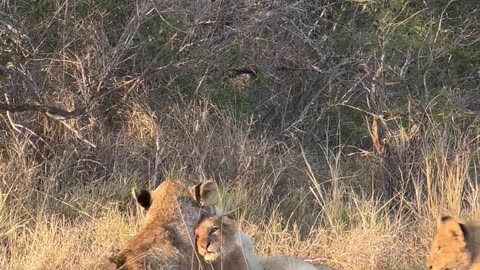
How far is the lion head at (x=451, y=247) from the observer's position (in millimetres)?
4246

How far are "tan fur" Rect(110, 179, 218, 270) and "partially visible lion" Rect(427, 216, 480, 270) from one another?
113 centimetres

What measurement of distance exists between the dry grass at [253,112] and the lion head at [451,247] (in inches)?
78.2

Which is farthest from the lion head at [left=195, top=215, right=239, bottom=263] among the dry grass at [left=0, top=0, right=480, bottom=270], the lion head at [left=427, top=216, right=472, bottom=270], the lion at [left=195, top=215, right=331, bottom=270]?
the dry grass at [left=0, top=0, right=480, bottom=270]

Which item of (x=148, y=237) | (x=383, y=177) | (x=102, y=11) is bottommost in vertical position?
(x=383, y=177)

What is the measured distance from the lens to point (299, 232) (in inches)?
279

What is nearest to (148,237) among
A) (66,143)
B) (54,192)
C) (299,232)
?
(299,232)

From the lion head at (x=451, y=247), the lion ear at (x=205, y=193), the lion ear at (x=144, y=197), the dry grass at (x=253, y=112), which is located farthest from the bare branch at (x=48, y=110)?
the lion head at (x=451, y=247)

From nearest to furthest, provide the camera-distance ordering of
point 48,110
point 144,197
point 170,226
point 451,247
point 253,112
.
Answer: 1. point 170,226
2. point 144,197
3. point 451,247
4. point 48,110
5. point 253,112

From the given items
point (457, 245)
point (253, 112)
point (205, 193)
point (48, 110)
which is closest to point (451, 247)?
point (457, 245)

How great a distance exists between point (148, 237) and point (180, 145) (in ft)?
14.8

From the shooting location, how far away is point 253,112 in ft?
30.9

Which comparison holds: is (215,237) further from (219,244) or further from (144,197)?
(144,197)

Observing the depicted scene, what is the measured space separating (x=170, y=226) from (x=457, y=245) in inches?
53.9

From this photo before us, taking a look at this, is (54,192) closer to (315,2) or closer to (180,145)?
(180,145)
